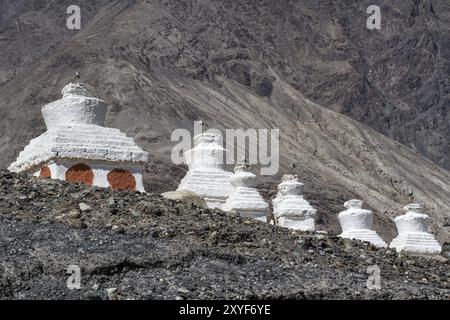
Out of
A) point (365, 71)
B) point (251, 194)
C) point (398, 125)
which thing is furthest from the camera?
point (365, 71)

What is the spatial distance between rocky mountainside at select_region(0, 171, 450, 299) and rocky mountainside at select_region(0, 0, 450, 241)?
55795 mm

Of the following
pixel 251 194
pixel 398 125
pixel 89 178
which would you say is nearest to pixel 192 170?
pixel 251 194

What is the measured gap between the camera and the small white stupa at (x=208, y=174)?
69.2ft

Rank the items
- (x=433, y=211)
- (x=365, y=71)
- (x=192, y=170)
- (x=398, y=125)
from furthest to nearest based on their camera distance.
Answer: (x=365, y=71) → (x=398, y=125) → (x=433, y=211) → (x=192, y=170)

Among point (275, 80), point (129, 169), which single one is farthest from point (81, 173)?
point (275, 80)

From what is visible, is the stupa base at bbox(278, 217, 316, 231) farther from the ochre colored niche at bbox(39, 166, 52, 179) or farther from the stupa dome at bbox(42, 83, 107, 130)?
the ochre colored niche at bbox(39, 166, 52, 179)

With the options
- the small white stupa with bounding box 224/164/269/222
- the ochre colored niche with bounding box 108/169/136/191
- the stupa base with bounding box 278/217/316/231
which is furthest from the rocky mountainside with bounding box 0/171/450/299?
the stupa base with bounding box 278/217/316/231

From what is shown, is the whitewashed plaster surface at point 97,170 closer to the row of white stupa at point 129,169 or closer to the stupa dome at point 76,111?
the row of white stupa at point 129,169

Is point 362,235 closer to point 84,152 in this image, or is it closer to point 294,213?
point 294,213

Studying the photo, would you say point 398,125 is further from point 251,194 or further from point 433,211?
point 251,194

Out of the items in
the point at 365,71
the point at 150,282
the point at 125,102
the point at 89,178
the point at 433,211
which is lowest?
the point at 150,282

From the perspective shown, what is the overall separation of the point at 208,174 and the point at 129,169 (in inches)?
138

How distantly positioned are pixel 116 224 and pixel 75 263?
6.07 ft

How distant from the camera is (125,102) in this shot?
84.2 m
